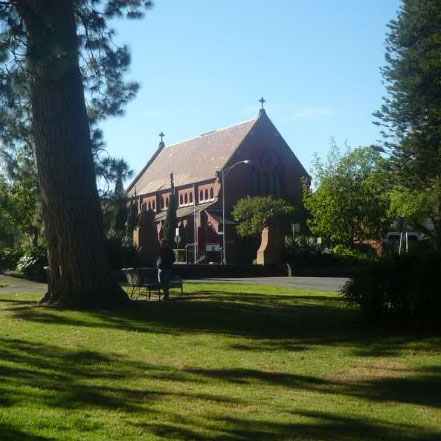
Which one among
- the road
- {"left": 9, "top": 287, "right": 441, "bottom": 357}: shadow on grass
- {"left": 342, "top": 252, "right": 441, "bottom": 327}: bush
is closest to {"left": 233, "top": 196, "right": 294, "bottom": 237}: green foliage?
the road

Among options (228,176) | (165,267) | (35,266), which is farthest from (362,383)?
(228,176)

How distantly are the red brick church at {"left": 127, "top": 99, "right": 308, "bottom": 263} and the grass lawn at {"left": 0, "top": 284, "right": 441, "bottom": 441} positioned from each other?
2220 inches

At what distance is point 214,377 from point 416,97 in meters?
29.9

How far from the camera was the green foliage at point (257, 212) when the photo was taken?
6638 centimetres

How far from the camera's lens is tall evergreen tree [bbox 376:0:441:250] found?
35.6 metres

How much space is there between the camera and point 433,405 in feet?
26.1

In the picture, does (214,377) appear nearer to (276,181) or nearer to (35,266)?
(35,266)

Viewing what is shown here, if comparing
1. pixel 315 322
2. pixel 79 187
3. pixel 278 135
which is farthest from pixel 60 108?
pixel 278 135

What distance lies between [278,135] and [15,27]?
69.9 metres

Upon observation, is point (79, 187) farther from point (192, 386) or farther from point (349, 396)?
point (349, 396)

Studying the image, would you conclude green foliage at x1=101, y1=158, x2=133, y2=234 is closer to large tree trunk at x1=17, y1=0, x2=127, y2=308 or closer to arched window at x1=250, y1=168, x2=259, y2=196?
large tree trunk at x1=17, y1=0, x2=127, y2=308

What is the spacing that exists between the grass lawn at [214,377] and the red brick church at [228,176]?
185 ft

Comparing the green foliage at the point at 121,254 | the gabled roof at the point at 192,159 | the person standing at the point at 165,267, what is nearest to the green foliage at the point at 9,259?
the green foliage at the point at 121,254

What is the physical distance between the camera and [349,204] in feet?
203
